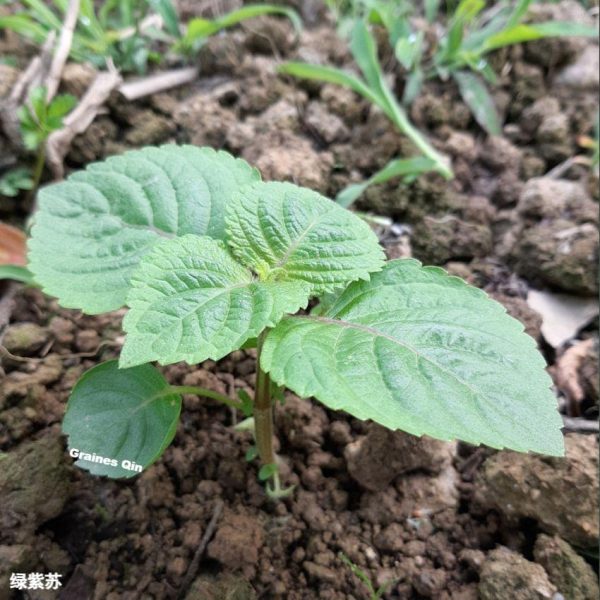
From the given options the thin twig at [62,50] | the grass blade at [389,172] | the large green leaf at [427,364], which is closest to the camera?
the large green leaf at [427,364]

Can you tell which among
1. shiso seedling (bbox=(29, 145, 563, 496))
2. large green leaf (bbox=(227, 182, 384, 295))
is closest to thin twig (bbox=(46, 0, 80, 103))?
shiso seedling (bbox=(29, 145, 563, 496))

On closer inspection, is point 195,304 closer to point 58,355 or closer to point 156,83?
point 58,355

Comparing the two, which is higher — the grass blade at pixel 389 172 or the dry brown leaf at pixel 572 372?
the grass blade at pixel 389 172

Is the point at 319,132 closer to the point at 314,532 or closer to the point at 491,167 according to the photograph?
the point at 491,167

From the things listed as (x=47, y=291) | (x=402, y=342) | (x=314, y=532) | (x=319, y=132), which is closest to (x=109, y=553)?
(x=314, y=532)

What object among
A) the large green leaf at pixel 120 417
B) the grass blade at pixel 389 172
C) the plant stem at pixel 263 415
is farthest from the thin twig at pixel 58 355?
the grass blade at pixel 389 172

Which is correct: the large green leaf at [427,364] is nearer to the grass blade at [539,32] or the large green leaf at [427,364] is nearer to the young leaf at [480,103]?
the young leaf at [480,103]

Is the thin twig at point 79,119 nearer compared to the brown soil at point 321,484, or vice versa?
the brown soil at point 321,484

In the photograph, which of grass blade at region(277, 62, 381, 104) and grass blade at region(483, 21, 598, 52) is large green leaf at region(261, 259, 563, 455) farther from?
grass blade at region(483, 21, 598, 52)
